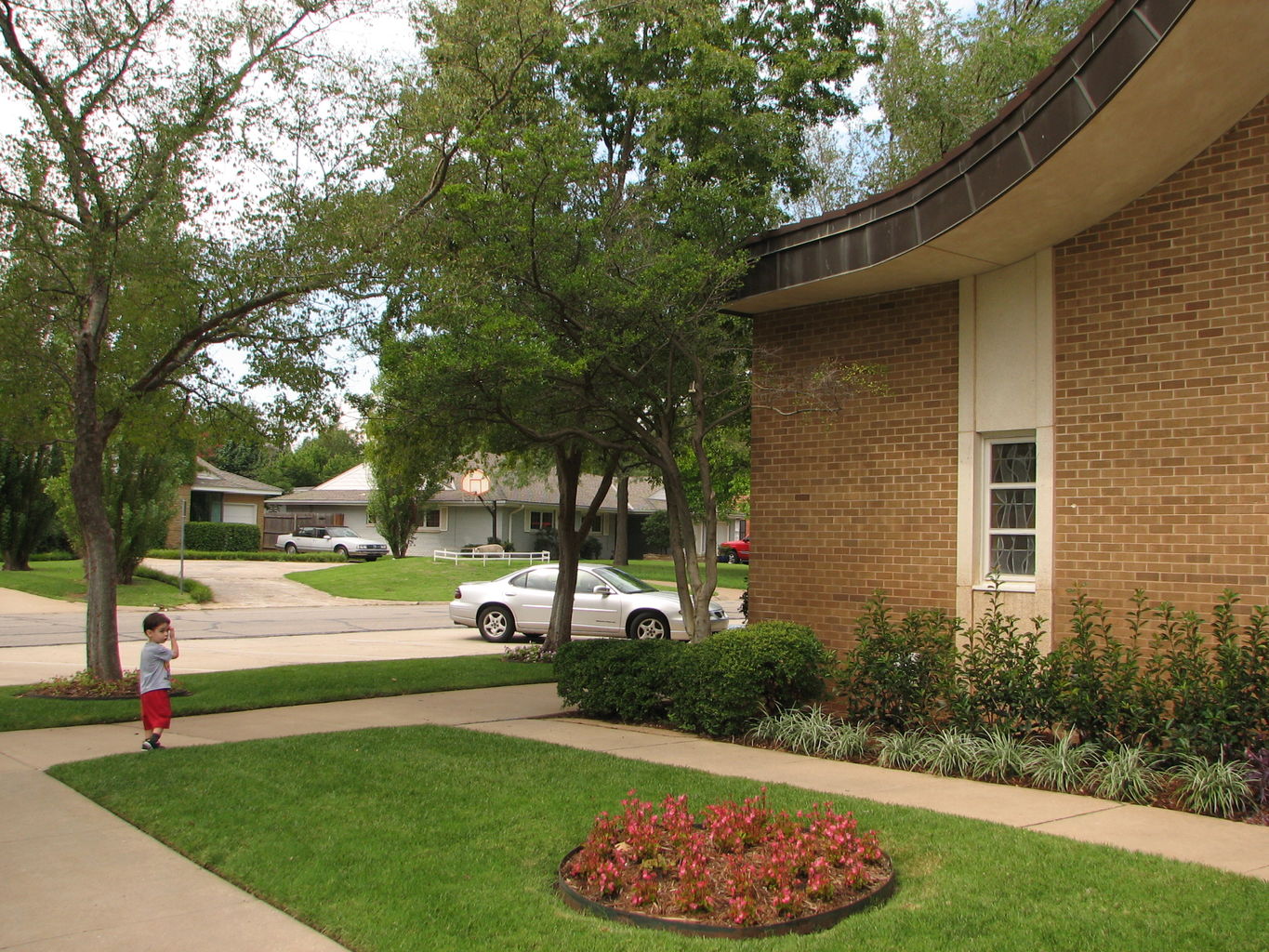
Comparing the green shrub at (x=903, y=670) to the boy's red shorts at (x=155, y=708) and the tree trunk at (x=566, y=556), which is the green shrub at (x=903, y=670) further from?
the tree trunk at (x=566, y=556)

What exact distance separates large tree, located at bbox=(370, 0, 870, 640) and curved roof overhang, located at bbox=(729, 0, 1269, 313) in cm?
115

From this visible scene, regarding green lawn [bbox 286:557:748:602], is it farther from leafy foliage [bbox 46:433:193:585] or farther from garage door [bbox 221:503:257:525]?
garage door [bbox 221:503:257:525]

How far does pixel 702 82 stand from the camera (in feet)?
38.2

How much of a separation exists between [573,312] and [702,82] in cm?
356

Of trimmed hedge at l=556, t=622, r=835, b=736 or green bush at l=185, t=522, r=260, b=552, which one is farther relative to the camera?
green bush at l=185, t=522, r=260, b=552

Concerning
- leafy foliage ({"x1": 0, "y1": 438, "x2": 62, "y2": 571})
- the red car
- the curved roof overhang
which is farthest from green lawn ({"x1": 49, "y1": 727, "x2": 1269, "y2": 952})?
the red car

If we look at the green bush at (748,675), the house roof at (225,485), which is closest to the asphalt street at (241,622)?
the green bush at (748,675)

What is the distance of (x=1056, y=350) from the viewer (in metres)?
8.60

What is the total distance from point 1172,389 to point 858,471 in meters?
2.85

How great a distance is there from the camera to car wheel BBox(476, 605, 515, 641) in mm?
19766

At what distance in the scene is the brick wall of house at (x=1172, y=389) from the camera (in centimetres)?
751

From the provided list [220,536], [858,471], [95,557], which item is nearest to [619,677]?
[858,471]

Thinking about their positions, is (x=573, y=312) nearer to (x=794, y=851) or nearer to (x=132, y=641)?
(x=794, y=851)

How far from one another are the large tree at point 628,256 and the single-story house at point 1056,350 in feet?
2.51
